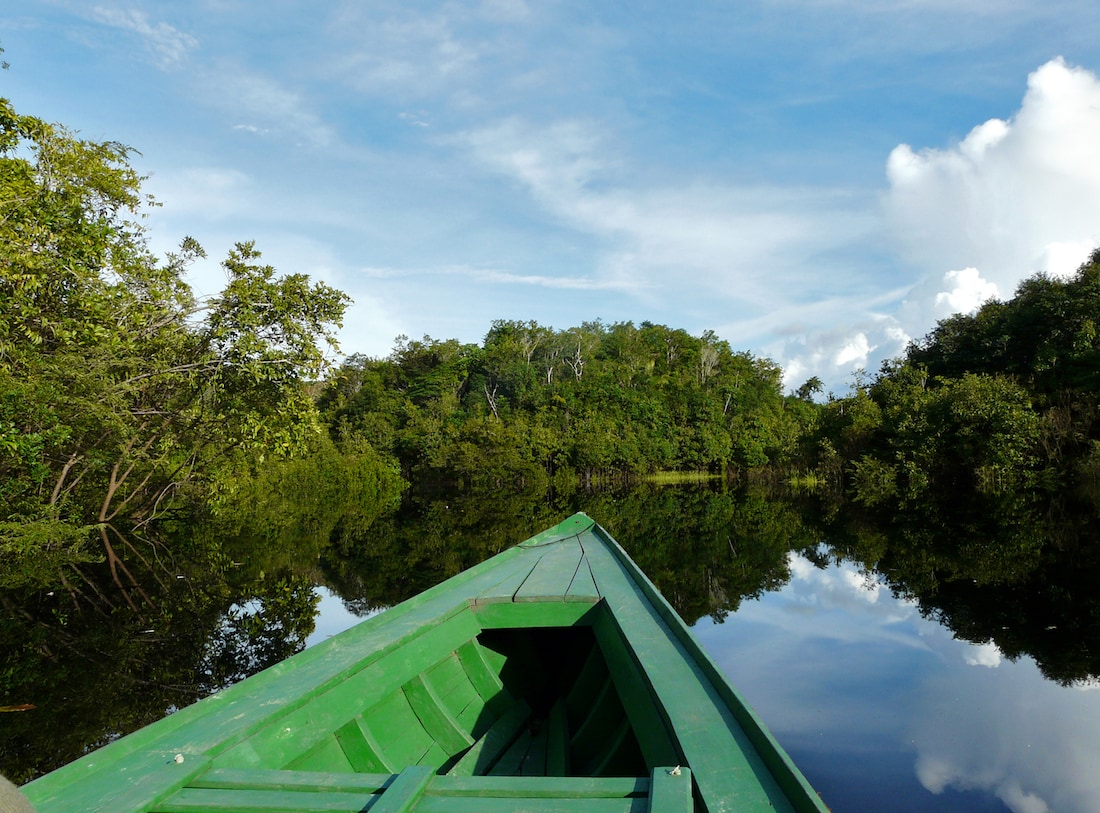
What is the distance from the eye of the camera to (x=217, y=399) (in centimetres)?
1038

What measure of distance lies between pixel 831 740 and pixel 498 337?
5238cm

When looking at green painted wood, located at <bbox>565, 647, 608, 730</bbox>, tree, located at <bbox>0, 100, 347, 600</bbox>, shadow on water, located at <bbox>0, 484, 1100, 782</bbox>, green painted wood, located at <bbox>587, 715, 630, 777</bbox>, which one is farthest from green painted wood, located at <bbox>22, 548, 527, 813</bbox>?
tree, located at <bbox>0, 100, 347, 600</bbox>

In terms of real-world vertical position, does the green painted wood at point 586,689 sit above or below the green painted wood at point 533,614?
below

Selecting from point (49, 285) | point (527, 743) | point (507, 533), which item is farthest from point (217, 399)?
point (527, 743)

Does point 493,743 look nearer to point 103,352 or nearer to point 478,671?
point 478,671

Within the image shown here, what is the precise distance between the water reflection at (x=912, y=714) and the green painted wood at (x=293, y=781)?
2980 millimetres

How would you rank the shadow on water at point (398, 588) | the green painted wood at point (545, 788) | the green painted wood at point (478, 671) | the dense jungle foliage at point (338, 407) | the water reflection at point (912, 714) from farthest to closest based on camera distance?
the dense jungle foliage at point (338, 407) → the shadow on water at point (398, 588) → the water reflection at point (912, 714) → the green painted wood at point (478, 671) → the green painted wood at point (545, 788)

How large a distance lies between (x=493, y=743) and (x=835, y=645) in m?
4.69

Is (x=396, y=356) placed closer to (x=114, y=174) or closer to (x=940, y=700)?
(x=114, y=174)

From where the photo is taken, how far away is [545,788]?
1.73 meters

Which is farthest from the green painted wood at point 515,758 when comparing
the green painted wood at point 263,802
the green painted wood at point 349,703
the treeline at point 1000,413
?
the treeline at point 1000,413

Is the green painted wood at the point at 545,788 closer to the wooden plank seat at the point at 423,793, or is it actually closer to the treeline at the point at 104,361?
the wooden plank seat at the point at 423,793

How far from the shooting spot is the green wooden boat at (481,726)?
5.62 feet

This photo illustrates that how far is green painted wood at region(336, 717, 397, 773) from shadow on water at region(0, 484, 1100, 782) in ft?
9.29
